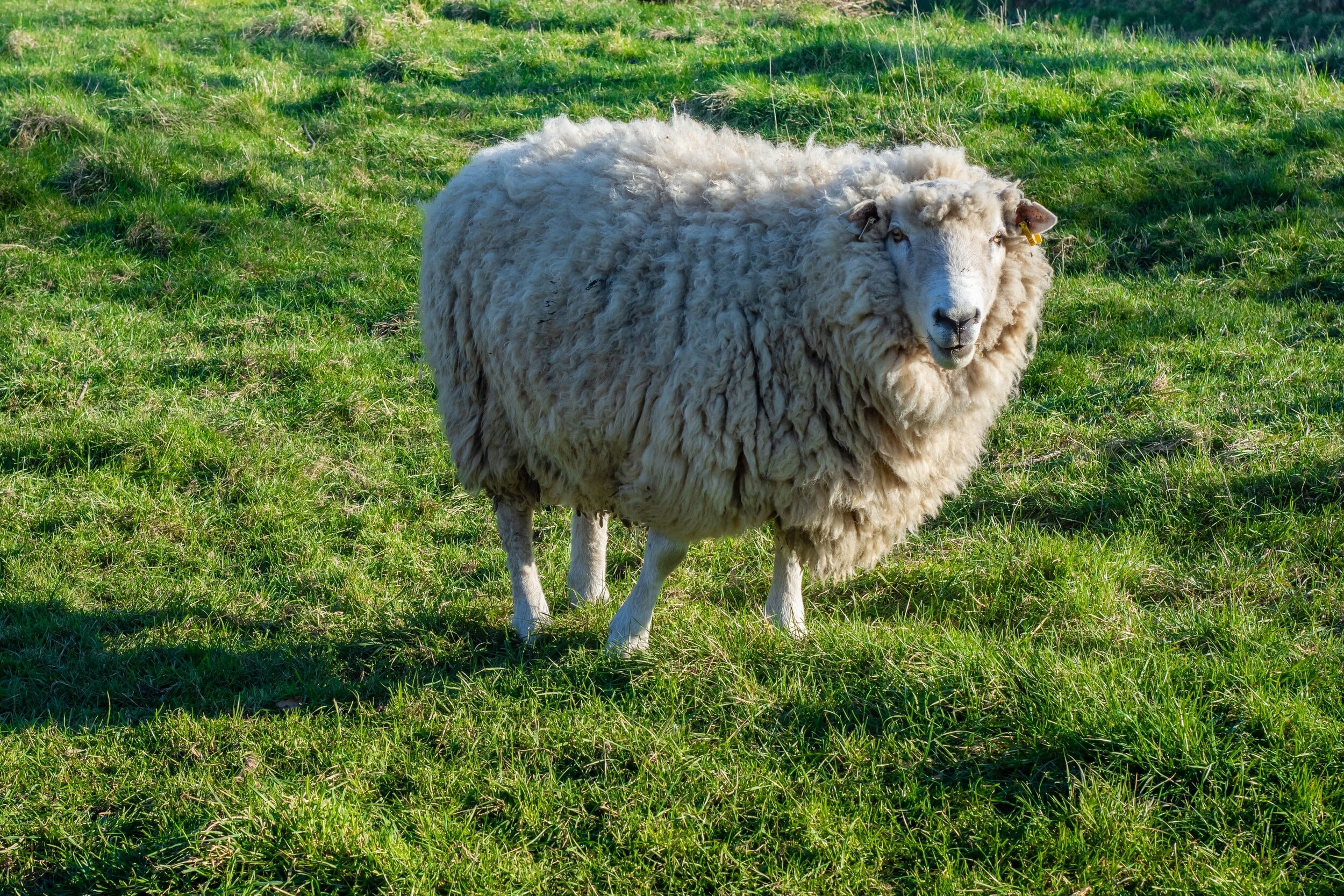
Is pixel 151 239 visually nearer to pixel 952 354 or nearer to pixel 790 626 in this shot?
pixel 790 626

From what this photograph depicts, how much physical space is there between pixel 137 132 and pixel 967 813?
8.29 meters

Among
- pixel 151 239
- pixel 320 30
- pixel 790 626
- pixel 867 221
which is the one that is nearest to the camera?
pixel 867 221

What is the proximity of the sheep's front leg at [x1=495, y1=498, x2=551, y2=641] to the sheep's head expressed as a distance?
1.86 metres

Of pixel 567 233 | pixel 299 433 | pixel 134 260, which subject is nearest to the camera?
pixel 567 233

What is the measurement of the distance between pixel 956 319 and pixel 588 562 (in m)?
2.03

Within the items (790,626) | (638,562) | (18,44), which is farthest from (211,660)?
(18,44)

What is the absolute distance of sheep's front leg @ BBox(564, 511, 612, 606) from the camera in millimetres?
4621

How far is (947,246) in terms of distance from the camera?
333cm

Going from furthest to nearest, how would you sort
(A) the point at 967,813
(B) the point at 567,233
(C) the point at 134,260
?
(C) the point at 134,260 → (B) the point at 567,233 → (A) the point at 967,813

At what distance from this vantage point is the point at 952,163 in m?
3.63

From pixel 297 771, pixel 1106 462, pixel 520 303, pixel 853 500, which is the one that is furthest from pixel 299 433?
pixel 1106 462

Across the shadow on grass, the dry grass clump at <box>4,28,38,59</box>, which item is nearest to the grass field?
the shadow on grass

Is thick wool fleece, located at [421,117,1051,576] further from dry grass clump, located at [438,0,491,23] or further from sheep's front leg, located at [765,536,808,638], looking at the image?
dry grass clump, located at [438,0,491,23]

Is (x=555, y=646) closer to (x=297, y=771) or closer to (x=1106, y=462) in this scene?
(x=297, y=771)
